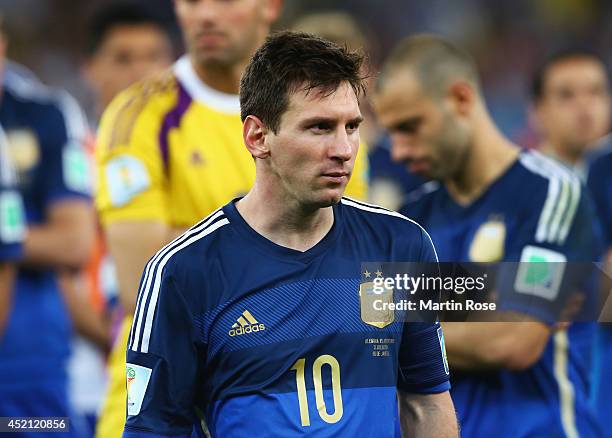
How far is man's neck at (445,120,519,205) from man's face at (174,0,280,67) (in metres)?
1.00

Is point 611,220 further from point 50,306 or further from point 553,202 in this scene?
point 50,306

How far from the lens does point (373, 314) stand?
366 centimetres

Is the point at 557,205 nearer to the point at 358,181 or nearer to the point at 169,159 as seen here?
the point at 358,181

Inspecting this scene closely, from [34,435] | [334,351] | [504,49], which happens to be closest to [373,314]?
[334,351]

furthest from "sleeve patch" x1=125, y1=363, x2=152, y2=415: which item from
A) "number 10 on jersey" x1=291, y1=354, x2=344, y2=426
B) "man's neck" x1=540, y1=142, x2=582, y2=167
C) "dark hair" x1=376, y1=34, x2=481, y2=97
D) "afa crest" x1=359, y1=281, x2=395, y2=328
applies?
"man's neck" x1=540, y1=142, x2=582, y2=167

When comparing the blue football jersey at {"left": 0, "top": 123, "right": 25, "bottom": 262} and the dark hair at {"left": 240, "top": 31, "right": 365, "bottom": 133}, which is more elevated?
the blue football jersey at {"left": 0, "top": 123, "right": 25, "bottom": 262}

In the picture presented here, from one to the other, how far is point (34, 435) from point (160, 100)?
7.80 ft

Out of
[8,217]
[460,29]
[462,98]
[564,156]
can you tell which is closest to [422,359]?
[462,98]

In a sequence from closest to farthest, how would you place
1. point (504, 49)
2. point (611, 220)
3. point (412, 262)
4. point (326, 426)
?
point (326, 426) < point (412, 262) < point (611, 220) < point (504, 49)

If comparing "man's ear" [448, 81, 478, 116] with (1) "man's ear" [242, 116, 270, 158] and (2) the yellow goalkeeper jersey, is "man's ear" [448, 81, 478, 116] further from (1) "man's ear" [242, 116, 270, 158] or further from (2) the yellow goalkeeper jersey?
(1) "man's ear" [242, 116, 270, 158]

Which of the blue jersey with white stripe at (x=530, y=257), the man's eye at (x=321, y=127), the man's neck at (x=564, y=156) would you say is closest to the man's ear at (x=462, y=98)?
the blue jersey with white stripe at (x=530, y=257)

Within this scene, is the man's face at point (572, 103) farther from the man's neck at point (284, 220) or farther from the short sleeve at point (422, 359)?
the man's neck at point (284, 220)

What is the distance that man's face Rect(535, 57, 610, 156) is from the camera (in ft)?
31.0

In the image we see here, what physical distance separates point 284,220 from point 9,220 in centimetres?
276
